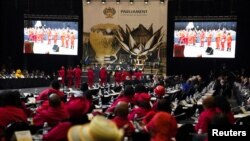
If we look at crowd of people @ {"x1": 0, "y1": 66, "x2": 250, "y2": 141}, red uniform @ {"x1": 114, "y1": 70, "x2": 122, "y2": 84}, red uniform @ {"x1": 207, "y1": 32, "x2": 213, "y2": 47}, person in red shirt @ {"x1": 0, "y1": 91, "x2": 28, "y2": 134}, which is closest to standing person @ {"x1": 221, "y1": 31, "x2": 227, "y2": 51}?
red uniform @ {"x1": 207, "y1": 32, "x2": 213, "y2": 47}

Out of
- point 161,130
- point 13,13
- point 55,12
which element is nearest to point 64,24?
point 55,12

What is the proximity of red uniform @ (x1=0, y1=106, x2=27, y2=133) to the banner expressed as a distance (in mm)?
26658

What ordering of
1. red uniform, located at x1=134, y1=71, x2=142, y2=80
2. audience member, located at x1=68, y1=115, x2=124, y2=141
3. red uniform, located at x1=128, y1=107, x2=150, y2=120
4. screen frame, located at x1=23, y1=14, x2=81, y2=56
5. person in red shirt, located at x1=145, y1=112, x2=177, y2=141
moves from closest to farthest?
1. audience member, located at x1=68, y1=115, x2=124, y2=141
2. person in red shirt, located at x1=145, y1=112, x2=177, y2=141
3. red uniform, located at x1=128, y1=107, x2=150, y2=120
4. red uniform, located at x1=134, y1=71, x2=142, y2=80
5. screen frame, located at x1=23, y1=14, x2=81, y2=56

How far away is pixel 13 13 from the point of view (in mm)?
34312

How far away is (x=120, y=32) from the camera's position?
33969 mm

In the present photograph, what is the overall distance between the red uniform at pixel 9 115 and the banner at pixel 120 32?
26658 mm

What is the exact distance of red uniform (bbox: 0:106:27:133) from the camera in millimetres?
6688

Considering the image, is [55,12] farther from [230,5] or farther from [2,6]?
[230,5]

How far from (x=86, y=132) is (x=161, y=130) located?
2.23 metres

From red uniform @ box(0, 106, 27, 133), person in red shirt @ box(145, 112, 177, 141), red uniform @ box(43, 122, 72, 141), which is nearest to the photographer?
person in red shirt @ box(145, 112, 177, 141)

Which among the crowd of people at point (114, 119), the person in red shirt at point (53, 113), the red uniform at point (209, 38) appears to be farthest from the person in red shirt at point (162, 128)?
the red uniform at point (209, 38)

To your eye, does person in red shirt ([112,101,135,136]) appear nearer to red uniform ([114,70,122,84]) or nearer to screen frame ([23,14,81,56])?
red uniform ([114,70,122,84])

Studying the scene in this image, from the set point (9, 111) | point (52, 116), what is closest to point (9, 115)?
point (9, 111)

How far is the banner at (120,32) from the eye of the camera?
110 feet
